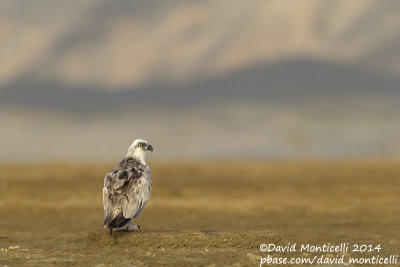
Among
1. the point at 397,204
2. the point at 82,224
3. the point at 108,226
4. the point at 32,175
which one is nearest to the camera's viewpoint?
the point at 108,226

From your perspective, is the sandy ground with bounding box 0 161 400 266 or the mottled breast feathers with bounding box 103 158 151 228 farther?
the sandy ground with bounding box 0 161 400 266

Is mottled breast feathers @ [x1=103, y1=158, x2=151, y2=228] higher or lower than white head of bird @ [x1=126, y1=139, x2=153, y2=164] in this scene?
lower

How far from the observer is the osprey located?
41.7 ft

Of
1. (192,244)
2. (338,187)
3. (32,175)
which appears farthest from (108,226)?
(32,175)

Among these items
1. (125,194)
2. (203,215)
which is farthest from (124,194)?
(203,215)

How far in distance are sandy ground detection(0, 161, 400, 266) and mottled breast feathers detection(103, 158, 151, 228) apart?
0.66 meters

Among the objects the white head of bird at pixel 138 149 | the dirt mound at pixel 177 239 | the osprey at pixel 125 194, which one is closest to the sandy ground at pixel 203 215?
the dirt mound at pixel 177 239

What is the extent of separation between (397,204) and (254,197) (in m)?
7.24

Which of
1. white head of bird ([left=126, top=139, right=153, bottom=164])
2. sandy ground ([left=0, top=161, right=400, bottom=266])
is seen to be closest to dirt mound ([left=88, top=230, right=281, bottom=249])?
sandy ground ([left=0, top=161, right=400, bottom=266])

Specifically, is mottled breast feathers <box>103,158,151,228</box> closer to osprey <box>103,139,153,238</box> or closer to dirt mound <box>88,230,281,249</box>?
osprey <box>103,139,153,238</box>

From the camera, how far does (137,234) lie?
13281mm

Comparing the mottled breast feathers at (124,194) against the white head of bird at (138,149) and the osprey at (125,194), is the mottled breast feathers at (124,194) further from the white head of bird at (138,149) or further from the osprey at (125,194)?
the white head of bird at (138,149)

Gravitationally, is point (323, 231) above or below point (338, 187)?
below

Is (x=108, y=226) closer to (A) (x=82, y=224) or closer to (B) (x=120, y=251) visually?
(B) (x=120, y=251)
